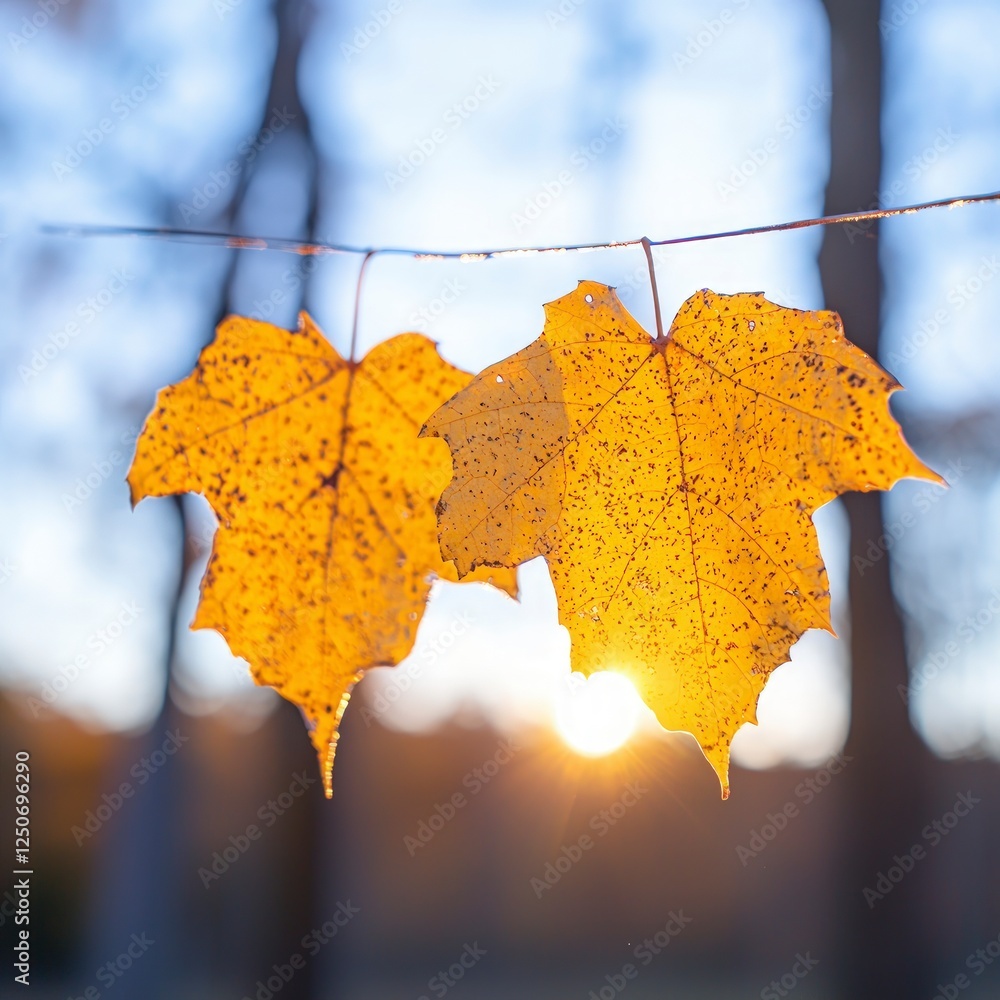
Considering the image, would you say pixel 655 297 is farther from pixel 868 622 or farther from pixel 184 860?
pixel 184 860

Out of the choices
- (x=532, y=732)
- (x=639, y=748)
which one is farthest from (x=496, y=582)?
(x=532, y=732)

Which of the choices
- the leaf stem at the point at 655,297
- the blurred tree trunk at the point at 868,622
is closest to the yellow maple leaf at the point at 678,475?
the leaf stem at the point at 655,297

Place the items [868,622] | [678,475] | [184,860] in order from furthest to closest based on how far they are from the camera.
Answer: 1. [184,860]
2. [868,622]
3. [678,475]

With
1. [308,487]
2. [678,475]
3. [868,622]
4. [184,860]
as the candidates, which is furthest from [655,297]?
[184,860]

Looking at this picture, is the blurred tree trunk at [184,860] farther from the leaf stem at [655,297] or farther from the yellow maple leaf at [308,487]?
the leaf stem at [655,297]

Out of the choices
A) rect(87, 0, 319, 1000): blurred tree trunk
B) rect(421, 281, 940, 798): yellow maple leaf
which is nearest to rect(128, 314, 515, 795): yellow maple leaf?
rect(421, 281, 940, 798): yellow maple leaf

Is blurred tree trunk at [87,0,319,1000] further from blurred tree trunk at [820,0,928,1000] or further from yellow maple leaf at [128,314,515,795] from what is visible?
yellow maple leaf at [128,314,515,795]
